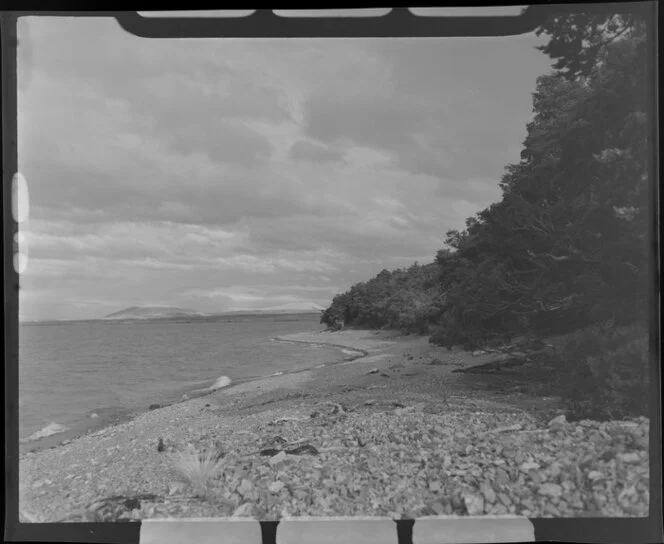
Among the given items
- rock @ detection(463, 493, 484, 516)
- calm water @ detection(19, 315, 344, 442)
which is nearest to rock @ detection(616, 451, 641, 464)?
rock @ detection(463, 493, 484, 516)

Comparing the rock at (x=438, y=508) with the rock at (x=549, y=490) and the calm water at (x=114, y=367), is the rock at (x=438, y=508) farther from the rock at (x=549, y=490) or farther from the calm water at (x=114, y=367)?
the calm water at (x=114, y=367)

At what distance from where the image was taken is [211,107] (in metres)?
1.78

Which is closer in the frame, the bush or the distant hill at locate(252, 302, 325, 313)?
the bush

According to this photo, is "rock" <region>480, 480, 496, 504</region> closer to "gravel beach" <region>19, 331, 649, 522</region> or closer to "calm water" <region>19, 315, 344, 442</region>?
"gravel beach" <region>19, 331, 649, 522</region>

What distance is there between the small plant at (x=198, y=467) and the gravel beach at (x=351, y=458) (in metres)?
0.01

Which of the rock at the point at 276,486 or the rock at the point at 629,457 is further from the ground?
the rock at the point at 629,457

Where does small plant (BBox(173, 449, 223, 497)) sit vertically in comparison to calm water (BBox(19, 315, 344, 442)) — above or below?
below

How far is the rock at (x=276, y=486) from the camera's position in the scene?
171 centimetres

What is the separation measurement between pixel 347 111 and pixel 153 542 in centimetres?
221

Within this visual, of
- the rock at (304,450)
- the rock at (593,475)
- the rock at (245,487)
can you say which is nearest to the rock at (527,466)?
the rock at (593,475)

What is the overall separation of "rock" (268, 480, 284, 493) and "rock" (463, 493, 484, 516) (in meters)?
0.83

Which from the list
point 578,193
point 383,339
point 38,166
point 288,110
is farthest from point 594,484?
point 38,166

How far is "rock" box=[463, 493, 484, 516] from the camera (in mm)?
1688

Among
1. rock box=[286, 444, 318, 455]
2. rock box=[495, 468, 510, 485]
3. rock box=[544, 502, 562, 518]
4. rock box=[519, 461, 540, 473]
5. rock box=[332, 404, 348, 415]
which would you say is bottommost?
rock box=[544, 502, 562, 518]
